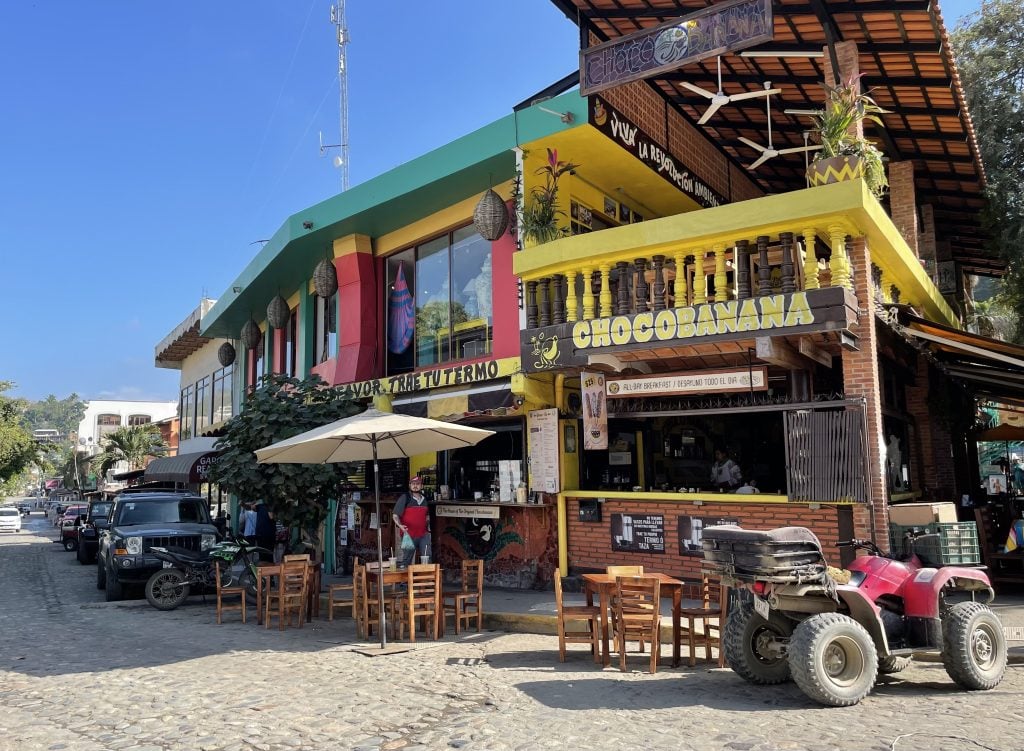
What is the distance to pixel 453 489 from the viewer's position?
44.9 ft

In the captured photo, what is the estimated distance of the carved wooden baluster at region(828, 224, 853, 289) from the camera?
28.4 feet

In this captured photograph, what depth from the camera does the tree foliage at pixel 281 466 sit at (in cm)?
1241

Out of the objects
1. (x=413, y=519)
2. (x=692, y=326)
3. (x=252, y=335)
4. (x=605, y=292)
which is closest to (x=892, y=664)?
(x=692, y=326)

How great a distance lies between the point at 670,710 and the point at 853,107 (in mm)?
7574

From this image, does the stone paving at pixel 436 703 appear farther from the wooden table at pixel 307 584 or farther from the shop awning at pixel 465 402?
the shop awning at pixel 465 402

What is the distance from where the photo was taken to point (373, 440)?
9.62 m

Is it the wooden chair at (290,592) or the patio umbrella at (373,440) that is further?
the wooden chair at (290,592)

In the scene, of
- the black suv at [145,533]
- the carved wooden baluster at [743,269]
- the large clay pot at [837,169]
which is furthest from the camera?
the black suv at [145,533]

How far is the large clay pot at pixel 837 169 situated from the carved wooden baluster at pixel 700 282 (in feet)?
5.30

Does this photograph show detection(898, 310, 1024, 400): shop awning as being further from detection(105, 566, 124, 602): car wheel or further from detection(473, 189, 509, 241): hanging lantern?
detection(105, 566, 124, 602): car wheel

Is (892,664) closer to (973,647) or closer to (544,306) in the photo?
(973,647)

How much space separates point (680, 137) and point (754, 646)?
33.7 feet

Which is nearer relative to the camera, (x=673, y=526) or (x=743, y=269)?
(x=743, y=269)

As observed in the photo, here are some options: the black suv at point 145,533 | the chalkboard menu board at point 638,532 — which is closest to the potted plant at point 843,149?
the chalkboard menu board at point 638,532
